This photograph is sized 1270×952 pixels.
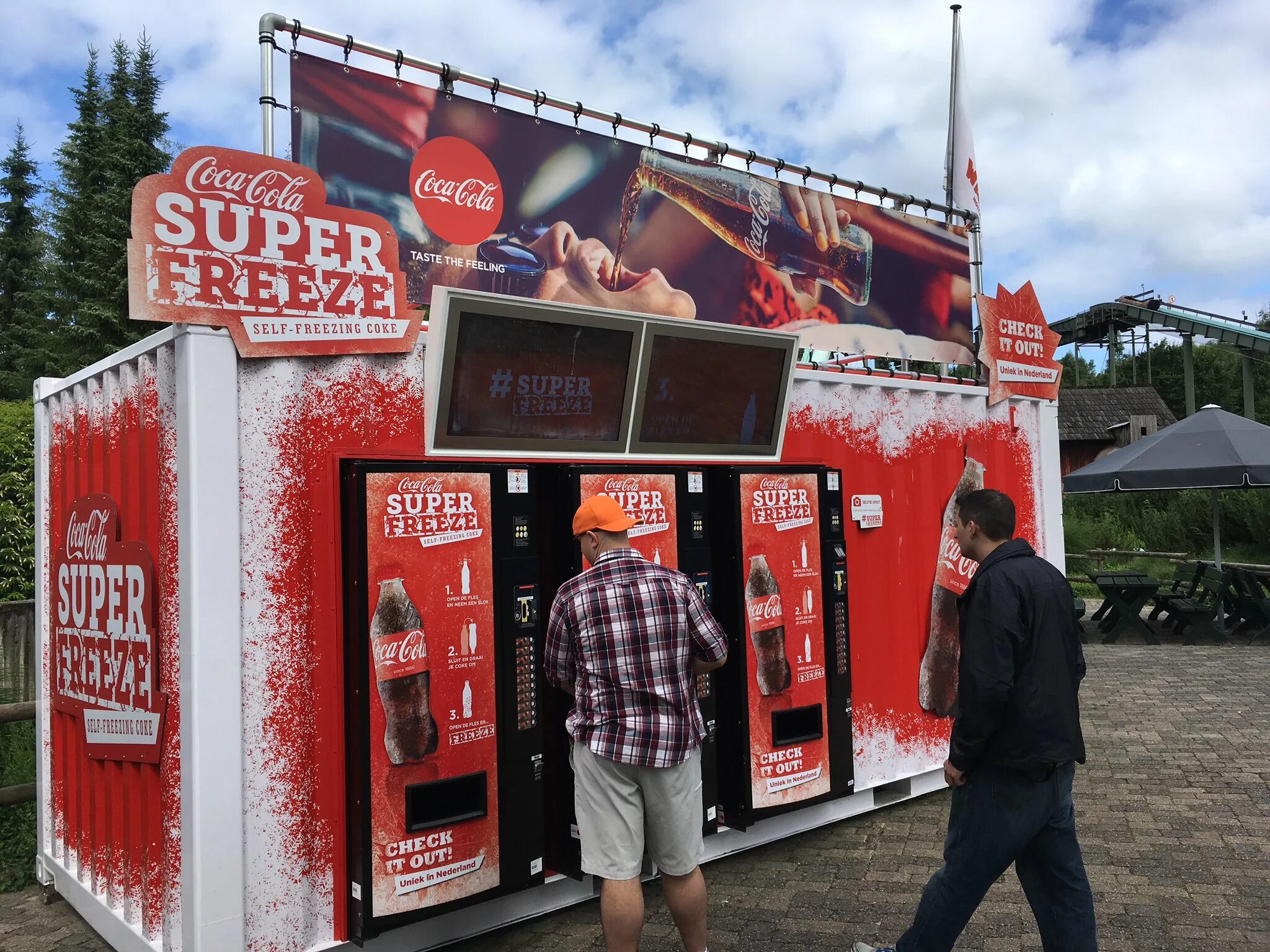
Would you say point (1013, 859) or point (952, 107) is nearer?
point (1013, 859)

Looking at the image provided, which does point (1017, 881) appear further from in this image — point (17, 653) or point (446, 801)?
point (17, 653)

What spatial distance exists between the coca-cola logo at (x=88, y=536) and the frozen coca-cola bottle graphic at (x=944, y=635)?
4741 mm

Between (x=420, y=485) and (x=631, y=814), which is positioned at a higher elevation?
(x=420, y=485)

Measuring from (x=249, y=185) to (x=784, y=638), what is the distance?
3387mm

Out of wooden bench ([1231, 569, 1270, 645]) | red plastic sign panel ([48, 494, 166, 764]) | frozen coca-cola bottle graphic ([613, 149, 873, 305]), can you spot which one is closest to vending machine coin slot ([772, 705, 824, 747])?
frozen coca-cola bottle graphic ([613, 149, 873, 305])

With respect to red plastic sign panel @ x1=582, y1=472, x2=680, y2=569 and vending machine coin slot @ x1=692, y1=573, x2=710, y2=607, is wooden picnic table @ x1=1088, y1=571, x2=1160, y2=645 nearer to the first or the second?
vending machine coin slot @ x1=692, y1=573, x2=710, y2=607

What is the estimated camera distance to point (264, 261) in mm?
3715

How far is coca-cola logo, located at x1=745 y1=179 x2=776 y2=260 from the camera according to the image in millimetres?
6641

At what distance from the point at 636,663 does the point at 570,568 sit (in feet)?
3.47

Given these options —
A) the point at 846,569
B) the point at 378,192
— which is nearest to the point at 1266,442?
the point at 846,569

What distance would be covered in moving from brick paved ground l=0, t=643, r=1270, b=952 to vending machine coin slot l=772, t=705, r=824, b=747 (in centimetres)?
65

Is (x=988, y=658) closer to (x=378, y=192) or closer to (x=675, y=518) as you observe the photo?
(x=675, y=518)

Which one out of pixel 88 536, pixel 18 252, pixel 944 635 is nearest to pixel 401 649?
pixel 88 536

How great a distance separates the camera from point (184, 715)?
3.54m
